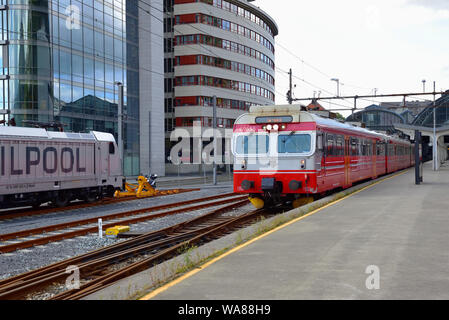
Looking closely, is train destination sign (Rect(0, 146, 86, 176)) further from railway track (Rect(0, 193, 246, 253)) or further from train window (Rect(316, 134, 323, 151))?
train window (Rect(316, 134, 323, 151))

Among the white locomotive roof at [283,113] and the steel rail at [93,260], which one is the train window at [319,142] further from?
the steel rail at [93,260]

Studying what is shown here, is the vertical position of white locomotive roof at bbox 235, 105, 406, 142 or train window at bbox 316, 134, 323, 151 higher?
white locomotive roof at bbox 235, 105, 406, 142

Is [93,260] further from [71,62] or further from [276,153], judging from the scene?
[71,62]

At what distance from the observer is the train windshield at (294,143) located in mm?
15391

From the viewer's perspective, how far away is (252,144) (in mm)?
16016

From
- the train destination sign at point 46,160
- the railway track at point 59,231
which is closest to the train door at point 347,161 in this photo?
the railway track at point 59,231

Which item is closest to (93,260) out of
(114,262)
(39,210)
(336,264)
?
(114,262)

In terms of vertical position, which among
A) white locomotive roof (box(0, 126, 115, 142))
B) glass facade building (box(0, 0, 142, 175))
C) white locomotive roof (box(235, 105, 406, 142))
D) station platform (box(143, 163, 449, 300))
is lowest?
station platform (box(143, 163, 449, 300))

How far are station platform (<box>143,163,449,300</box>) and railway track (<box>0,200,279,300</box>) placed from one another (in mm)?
1866

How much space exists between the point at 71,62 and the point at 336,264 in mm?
38216

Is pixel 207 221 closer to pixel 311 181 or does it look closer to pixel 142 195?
pixel 311 181

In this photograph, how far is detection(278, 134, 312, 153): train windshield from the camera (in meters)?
15.4

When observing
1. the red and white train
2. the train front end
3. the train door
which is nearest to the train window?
the red and white train
